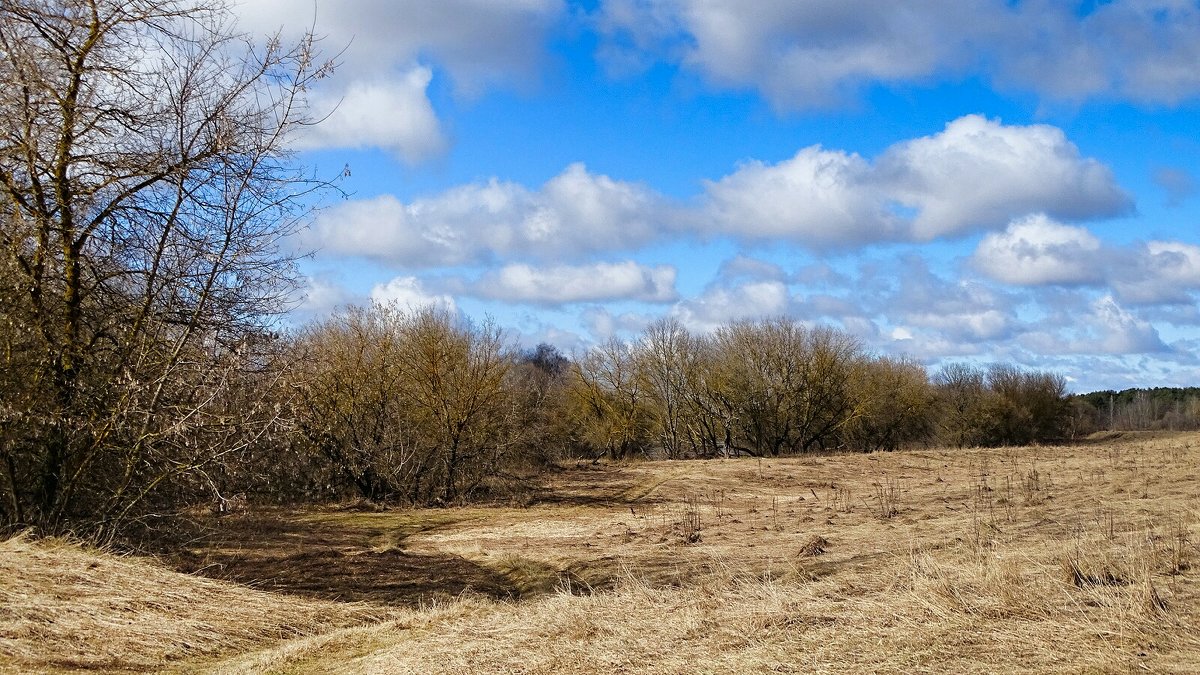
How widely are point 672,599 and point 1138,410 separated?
3939 inches

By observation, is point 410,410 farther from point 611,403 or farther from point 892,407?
point 892,407

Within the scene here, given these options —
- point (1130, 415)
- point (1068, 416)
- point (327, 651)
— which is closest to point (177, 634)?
point (327, 651)

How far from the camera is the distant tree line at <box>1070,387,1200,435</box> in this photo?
6938cm

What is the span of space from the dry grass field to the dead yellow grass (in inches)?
0.9

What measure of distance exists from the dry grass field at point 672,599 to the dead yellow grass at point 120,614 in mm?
24

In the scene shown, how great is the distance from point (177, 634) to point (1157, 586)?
25.5 ft

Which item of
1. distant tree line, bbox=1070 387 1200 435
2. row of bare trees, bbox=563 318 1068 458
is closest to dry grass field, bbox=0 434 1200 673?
row of bare trees, bbox=563 318 1068 458

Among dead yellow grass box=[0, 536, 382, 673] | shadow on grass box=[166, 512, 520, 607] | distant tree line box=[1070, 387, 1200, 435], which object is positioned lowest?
shadow on grass box=[166, 512, 520, 607]

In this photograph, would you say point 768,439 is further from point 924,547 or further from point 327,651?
point 327,651

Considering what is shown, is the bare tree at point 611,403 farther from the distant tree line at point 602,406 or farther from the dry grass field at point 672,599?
the dry grass field at point 672,599

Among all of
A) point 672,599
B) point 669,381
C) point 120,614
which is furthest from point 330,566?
point 669,381

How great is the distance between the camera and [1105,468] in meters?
25.2

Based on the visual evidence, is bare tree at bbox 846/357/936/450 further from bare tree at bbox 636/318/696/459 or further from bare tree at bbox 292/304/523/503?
bare tree at bbox 292/304/523/503

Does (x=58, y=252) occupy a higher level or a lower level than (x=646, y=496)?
higher
